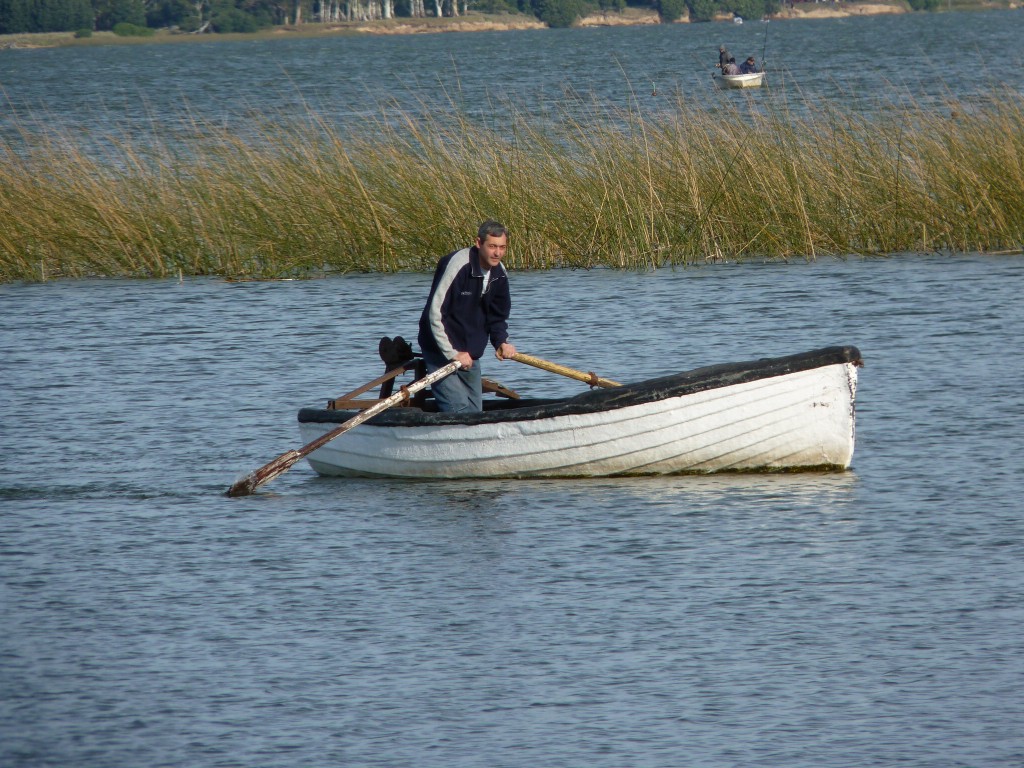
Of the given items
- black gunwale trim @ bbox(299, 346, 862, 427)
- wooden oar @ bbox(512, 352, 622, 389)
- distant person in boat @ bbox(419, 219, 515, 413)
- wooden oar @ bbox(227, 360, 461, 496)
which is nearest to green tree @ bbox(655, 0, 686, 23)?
wooden oar @ bbox(512, 352, 622, 389)

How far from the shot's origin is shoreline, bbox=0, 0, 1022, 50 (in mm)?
143375

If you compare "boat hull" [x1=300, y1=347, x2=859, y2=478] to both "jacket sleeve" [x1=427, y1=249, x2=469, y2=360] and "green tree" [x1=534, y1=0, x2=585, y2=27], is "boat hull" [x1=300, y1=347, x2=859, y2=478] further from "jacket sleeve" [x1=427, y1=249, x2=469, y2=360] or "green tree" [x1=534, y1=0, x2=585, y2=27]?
"green tree" [x1=534, y1=0, x2=585, y2=27]

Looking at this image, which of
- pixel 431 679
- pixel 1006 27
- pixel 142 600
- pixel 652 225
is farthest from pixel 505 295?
pixel 1006 27

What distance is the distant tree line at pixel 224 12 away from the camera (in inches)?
5605

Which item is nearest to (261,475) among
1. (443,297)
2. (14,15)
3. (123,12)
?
(443,297)

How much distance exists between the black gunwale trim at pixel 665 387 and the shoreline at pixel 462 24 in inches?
5437

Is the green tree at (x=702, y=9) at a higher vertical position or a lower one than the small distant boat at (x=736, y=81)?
higher

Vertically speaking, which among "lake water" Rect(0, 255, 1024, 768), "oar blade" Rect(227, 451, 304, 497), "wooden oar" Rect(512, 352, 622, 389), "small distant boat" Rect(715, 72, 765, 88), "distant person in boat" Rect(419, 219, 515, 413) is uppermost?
"small distant boat" Rect(715, 72, 765, 88)

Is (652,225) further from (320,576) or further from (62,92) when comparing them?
(62,92)

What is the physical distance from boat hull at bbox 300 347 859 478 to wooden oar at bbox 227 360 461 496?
0.34ft

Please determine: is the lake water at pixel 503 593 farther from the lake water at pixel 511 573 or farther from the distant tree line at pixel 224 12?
the distant tree line at pixel 224 12

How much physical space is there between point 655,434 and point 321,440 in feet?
6.85

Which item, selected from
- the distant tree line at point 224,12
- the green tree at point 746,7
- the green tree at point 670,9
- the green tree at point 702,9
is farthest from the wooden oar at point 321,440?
the green tree at point 746,7

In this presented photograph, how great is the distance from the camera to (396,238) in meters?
18.1
